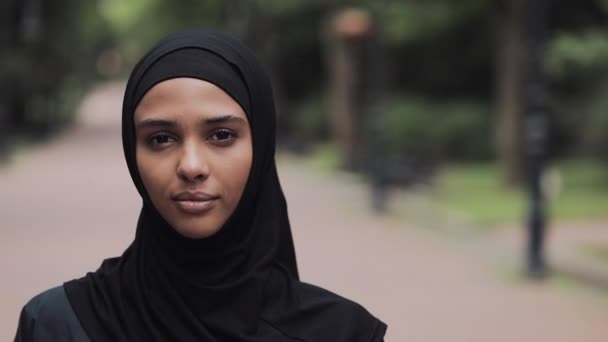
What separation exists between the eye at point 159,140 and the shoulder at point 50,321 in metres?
0.37

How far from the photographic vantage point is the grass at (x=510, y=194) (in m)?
18.0

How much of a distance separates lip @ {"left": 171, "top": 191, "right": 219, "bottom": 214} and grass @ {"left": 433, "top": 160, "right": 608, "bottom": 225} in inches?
539

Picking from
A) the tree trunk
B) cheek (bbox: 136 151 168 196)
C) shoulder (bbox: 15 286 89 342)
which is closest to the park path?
the tree trunk

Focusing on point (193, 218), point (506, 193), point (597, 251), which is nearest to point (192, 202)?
point (193, 218)

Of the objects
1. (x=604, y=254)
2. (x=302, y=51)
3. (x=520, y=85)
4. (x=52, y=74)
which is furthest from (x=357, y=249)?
(x=52, y=74)

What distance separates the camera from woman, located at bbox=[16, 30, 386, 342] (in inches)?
85.5

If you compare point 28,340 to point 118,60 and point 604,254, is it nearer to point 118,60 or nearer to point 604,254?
point 604,254

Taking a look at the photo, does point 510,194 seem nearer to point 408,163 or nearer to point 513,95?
point 513,95

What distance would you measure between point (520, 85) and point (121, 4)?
120ft

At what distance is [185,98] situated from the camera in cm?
216

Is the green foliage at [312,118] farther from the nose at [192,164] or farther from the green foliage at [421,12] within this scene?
the nose at [192,164]

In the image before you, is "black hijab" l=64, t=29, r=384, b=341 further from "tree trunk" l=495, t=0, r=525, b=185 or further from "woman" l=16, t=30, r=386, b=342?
"tree trunk" l=495, t=0, r=525, b=185

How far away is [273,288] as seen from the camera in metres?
2.31

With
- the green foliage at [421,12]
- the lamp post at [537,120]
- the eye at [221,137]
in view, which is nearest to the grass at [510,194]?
the lamp post at [537,120]
